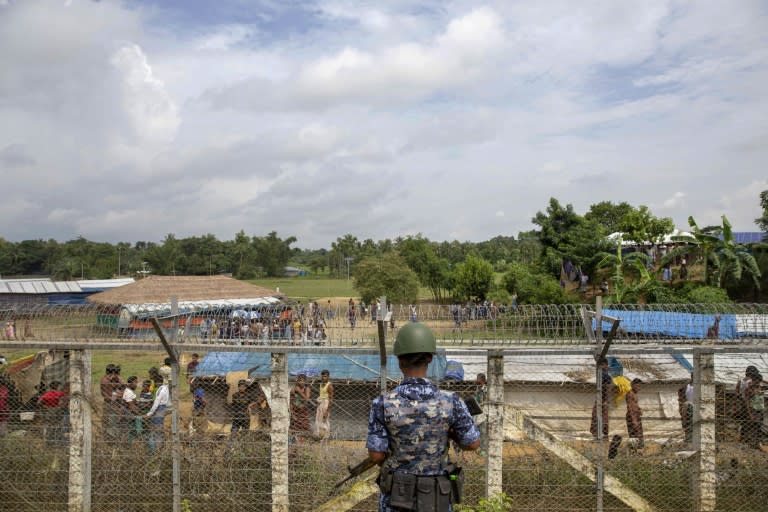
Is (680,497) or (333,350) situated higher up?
(333,350)

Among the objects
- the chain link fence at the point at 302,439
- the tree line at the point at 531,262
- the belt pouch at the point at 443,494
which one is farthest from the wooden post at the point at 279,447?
the tree line at the point at 531,262

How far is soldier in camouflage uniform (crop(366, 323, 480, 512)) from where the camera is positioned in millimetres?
3068

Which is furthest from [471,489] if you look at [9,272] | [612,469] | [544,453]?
[9,272]

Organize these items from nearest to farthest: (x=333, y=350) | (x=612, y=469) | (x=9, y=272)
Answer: (x=333, y=350) → (x=612, y=469) → (x=9, y=272)

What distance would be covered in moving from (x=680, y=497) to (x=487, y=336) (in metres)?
2.33

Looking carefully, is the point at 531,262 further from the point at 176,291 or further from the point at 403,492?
the point at 403,492

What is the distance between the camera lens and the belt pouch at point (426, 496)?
3016mm

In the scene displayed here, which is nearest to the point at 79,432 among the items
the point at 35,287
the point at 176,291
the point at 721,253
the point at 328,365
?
the point at 328,365

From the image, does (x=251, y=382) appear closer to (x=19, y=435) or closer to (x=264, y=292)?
(x=19, y=435)

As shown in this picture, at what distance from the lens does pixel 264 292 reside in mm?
32875

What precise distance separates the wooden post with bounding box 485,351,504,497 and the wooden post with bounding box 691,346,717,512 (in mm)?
1805

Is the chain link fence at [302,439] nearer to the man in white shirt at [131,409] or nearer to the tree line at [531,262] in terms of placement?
the man in white shirt at [131,409]

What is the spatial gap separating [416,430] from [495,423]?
2270 millimetres

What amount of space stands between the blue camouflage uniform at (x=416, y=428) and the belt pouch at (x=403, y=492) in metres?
0.05
